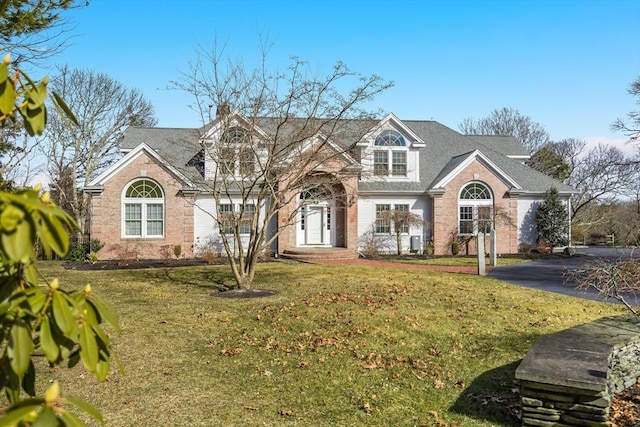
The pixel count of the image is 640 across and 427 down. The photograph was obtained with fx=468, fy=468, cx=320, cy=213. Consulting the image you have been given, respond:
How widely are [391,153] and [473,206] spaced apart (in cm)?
546

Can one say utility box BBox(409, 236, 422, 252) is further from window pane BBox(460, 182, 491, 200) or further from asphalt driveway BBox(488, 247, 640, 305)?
asphalt driveway BBox(488, 247, 640, 305)

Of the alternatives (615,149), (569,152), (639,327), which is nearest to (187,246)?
(639,327)

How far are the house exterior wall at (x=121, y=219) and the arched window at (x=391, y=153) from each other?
10.8 m

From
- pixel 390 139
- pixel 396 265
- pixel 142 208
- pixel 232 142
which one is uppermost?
pixel 390 139

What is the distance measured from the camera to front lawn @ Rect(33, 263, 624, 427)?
19.5ft

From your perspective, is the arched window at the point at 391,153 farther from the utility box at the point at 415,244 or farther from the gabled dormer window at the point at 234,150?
the gabled dormer window at the point at 234,150

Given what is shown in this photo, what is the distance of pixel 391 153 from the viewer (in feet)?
87.5

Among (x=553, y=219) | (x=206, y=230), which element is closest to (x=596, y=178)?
(x=553, y=219)

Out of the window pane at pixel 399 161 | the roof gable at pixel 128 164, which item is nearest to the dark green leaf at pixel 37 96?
the roof gable at pixel 128 164

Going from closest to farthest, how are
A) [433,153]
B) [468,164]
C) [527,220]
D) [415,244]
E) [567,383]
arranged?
[567,383]
[415,244]
[468,164]
[527,220]
[433,153]

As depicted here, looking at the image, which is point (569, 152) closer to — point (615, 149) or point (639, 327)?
point (615, 149)

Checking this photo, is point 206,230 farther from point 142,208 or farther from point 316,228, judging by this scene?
point 316,228

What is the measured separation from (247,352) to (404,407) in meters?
3.10

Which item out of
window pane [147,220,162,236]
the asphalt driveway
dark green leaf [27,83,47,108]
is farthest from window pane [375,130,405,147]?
dark green leaf [27,83,47,108]
